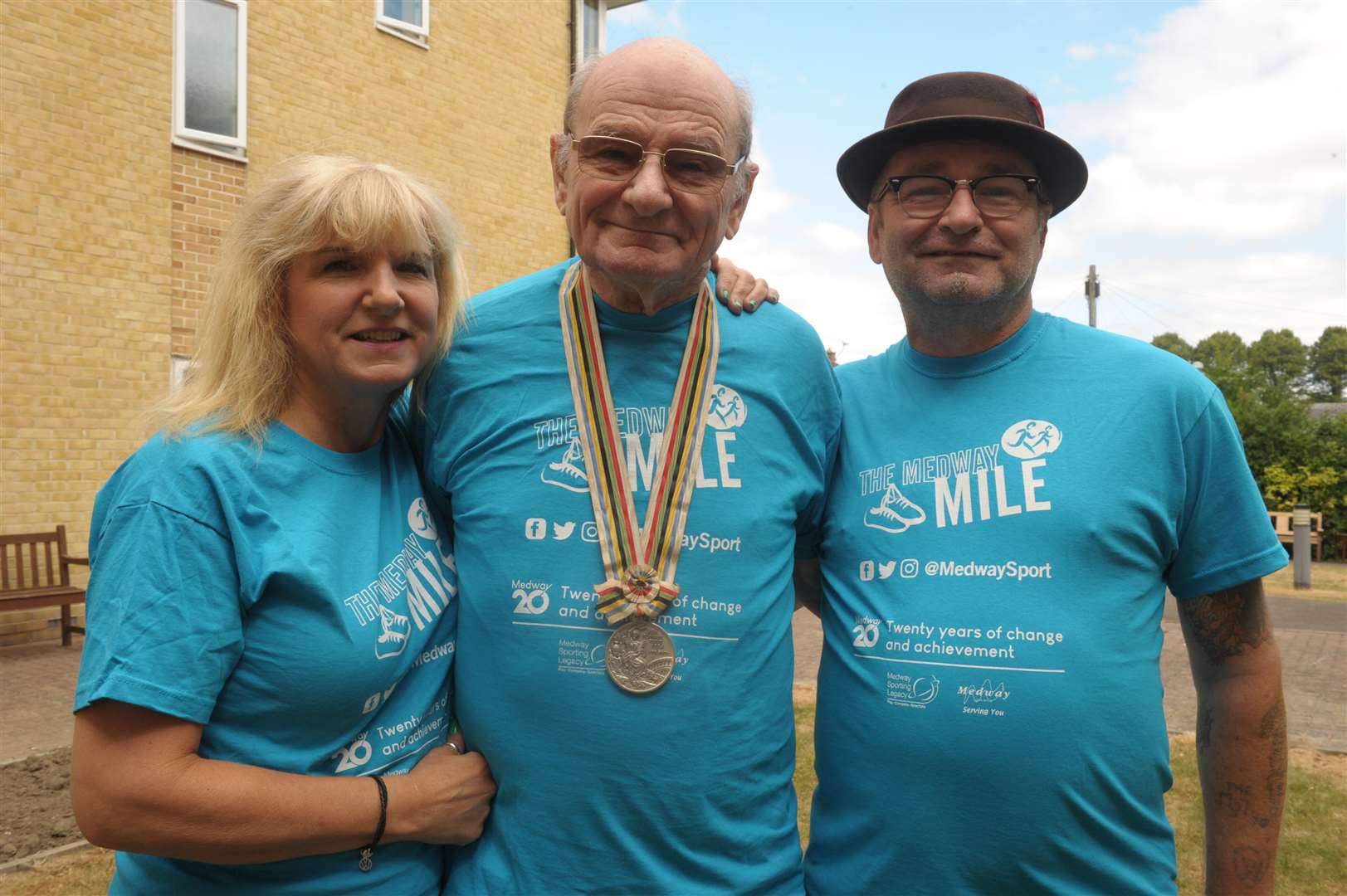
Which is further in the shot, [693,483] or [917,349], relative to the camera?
[917,349]

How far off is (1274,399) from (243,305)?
28.2m

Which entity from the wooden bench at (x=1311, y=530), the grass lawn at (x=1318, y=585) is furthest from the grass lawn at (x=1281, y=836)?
the wooden bench at (x=1311, y=530)

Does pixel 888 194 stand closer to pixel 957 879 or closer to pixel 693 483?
pixel 693 483

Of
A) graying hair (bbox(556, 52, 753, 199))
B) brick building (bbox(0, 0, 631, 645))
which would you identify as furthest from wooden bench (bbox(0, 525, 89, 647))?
graying hair (bbox(556, 52, 753, 199))

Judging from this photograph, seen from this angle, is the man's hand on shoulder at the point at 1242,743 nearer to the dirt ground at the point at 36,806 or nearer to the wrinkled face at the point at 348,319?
the wrinkled face at the point at 348,319

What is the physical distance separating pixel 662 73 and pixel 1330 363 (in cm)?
9378

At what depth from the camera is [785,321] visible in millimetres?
2686

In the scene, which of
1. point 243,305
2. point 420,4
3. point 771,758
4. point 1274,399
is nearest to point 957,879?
point 771,758

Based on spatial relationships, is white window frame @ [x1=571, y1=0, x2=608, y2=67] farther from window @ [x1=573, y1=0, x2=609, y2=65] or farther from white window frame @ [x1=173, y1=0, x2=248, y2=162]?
white window frame @ [x1=173, y1=0, x2=248, y2=162]

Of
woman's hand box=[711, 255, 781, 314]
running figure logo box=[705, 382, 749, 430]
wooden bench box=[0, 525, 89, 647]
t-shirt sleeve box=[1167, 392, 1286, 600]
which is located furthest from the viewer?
wooden bench box=[0, 525, 89, 647]

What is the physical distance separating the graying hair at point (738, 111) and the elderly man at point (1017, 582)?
35 cm

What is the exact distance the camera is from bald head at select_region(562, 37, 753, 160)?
2402mm

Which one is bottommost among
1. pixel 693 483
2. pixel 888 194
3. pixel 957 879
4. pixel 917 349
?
pixel 957 879

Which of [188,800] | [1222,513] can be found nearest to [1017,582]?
[1222,513]
